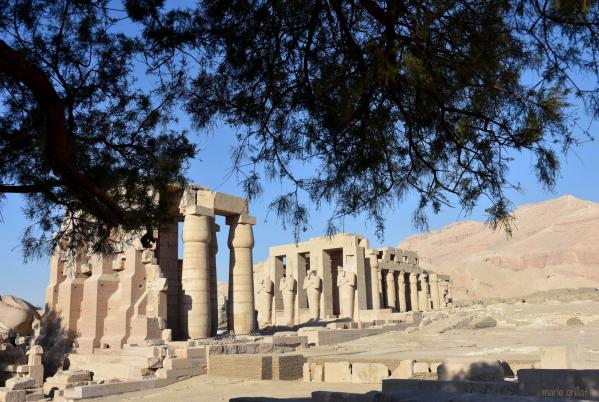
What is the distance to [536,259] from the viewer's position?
66.4m

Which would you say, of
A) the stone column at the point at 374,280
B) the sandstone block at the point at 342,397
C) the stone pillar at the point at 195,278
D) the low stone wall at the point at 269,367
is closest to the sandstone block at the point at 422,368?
the low stone wall at the point at 269,367

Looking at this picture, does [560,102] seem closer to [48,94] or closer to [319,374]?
[48,94]

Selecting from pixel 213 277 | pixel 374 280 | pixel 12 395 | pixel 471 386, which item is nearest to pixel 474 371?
pixel 471 386

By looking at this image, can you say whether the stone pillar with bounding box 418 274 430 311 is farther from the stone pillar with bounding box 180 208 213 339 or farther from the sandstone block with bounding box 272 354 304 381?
the sandstone block with bounding box 272 354 304 381

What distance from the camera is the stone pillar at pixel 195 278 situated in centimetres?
1532

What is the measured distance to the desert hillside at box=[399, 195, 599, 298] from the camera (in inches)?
2339

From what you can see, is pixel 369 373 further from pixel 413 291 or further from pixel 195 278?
pixel 413 291

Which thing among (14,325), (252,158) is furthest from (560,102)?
(14,325)

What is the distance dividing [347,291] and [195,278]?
12.3 meters

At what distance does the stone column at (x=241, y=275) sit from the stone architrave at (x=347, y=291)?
1006 centimetres

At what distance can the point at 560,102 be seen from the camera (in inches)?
148

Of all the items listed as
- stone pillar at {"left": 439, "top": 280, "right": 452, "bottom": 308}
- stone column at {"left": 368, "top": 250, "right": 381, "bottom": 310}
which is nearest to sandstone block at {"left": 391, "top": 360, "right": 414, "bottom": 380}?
stone column at {"left": 368, "top": 250, "right": 381, "bottom": 310}

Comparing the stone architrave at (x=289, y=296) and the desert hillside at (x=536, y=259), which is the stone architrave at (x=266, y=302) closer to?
the stone architrave at (x=289, y=296)

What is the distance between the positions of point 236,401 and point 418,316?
1765 cm
